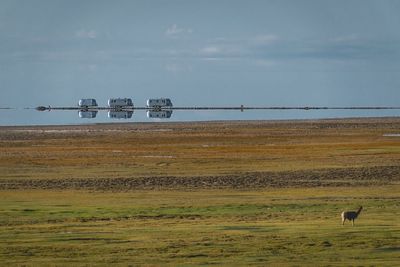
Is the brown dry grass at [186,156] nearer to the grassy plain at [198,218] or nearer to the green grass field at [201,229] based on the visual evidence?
the grassy plain at [198,218]

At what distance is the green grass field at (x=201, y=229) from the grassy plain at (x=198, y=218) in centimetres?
3

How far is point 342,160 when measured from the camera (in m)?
50.7

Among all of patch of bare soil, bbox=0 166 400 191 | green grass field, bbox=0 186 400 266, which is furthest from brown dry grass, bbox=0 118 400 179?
green grass field, bbox=0 186 400 266

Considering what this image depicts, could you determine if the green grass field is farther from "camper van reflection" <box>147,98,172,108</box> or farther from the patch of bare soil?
"camper van reflection" <box>147,98,172,108</box>

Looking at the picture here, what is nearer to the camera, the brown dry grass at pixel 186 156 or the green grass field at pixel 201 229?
the green grass field at pixel 201 229

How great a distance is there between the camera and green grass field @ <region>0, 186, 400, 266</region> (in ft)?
70.8

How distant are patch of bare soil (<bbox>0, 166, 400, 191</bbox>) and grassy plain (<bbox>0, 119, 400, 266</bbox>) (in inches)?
17.6

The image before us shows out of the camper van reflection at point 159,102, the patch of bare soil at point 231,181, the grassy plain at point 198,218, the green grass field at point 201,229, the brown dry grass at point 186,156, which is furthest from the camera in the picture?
the camper van reflection at point 159,102

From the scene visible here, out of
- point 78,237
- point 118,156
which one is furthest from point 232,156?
point 78,237

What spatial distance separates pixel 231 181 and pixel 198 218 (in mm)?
12198

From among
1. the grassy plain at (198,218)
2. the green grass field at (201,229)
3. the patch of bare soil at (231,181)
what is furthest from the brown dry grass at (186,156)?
the green grass field at (201,229)

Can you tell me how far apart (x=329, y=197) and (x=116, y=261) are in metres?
14.4

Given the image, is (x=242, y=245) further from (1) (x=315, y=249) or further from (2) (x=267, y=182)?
(2) (x=267, y=182)

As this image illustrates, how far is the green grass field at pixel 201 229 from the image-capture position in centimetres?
2158
